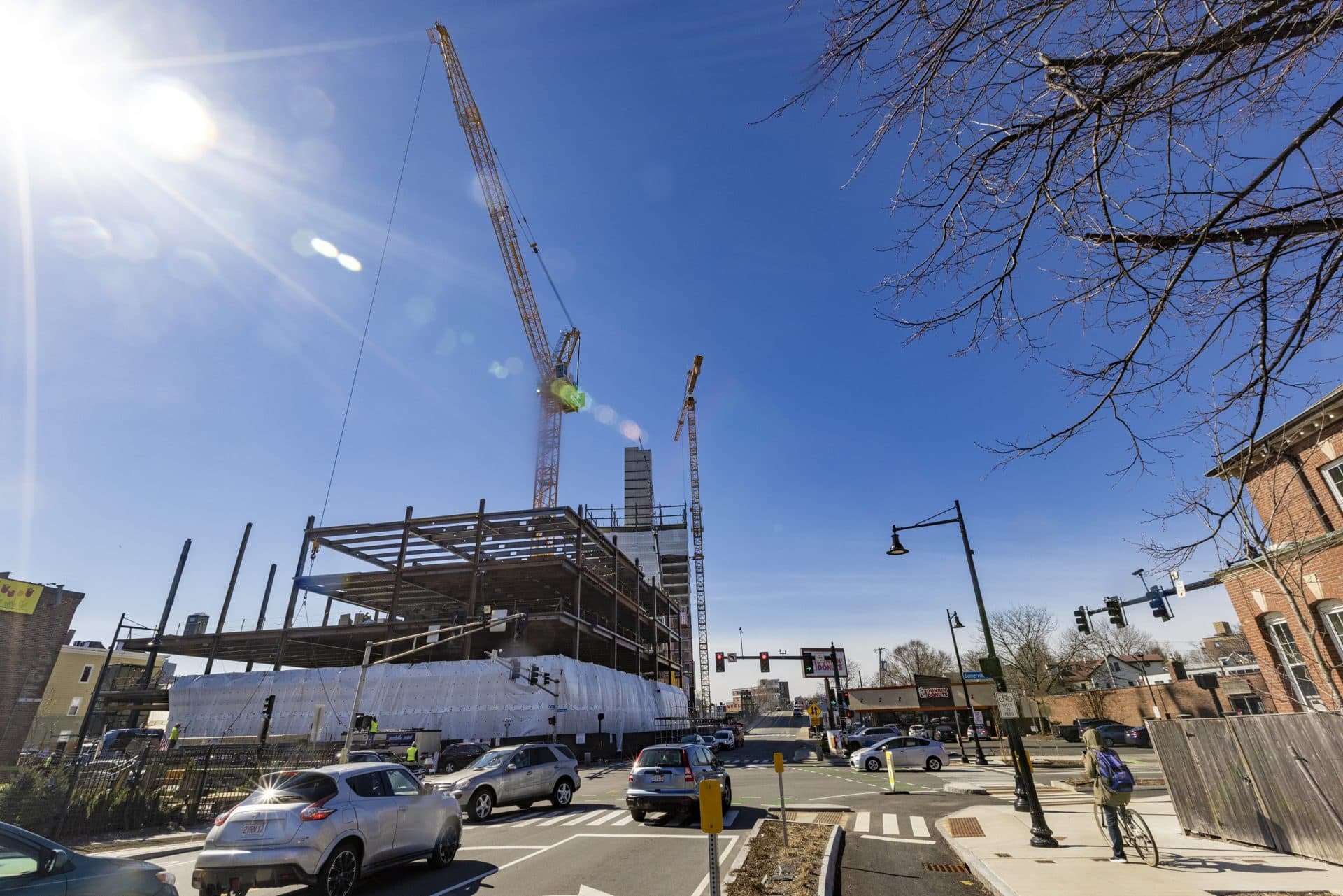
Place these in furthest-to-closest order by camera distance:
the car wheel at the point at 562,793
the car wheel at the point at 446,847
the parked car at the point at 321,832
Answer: the car wheel at the point at 562,793
the car wheel at the point at 446,847
the parked car at the point at 321,832

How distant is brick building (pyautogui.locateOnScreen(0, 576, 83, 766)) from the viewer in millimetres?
38625

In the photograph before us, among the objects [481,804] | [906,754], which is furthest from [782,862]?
[906,754]

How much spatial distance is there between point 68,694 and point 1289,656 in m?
85.2

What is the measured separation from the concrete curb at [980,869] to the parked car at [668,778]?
4919 mm

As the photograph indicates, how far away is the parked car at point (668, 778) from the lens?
1330cm

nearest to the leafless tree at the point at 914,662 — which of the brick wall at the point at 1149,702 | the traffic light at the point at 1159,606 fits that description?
the brick wall at the point at 1149,702

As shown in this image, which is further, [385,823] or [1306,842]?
[385,823]

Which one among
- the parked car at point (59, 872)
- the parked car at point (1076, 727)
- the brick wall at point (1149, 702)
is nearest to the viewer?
the parked car at point (59, 872)

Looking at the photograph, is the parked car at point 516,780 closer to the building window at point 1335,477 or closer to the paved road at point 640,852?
the paved road at point 640,852

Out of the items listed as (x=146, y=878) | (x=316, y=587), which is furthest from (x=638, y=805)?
(x=316, y=587)

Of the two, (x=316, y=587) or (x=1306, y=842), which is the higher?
(x=316, y=587)

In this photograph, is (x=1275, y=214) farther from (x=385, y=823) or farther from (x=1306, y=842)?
(x=385, y=823)

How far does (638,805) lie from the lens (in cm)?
1348

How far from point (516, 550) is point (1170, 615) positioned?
4225 centimetres
